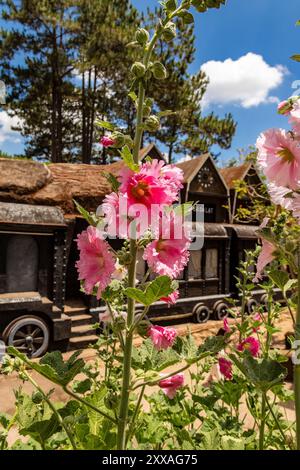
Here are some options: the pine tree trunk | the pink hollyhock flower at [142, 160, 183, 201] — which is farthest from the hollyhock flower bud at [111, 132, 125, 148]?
the pine tree trunk

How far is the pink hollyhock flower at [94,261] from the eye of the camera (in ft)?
4.21

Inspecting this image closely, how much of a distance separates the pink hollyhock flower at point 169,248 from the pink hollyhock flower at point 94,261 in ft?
0.49

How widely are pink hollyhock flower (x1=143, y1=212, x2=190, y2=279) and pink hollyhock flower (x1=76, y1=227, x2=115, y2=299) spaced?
0.15 m

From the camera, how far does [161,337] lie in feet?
4.95

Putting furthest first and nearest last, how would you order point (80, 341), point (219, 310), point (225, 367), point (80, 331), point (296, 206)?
1. point (219, 310)
2. point (80, 331)
3. point (80, 341)
4. point (225, 367)
5. point (296, 206)

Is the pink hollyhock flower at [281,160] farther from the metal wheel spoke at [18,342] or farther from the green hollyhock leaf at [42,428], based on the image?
the metal wheel spoke at [18,342]

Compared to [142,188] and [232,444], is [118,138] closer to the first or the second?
[142,188]

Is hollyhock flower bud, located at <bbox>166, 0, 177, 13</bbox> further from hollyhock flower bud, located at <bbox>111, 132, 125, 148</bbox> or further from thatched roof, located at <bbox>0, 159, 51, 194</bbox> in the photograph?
thatched roof, located at <bbox>0, 159, 51, 194</bbox>

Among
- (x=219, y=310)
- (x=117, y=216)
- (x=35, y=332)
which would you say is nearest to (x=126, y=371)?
(x=117, y=216)

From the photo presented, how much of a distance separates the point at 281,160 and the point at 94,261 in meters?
0.80

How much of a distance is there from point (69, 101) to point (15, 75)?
2972mm

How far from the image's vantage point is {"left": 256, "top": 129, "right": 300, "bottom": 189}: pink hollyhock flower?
124 centimetres

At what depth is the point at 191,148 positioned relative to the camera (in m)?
20.9
